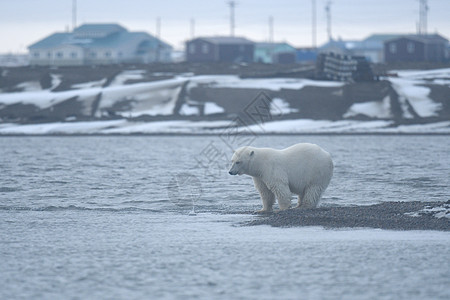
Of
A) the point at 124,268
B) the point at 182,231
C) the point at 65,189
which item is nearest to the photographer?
the point at 124,268

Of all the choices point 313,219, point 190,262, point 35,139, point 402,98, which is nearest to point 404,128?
point 402,98

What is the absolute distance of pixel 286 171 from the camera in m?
15.3

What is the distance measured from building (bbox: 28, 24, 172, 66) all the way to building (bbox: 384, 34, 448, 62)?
2907cm

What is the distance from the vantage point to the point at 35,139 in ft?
128

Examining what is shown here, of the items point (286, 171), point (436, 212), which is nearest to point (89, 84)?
point (286, 171)

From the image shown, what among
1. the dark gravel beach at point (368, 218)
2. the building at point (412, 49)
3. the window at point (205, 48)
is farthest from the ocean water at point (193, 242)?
the building at point (412, 49)

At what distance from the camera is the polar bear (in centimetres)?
1520

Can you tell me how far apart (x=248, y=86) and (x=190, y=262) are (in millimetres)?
39103

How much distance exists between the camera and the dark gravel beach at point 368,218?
13.3 metres

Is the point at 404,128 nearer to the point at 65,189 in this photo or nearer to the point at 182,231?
the point at 65,189

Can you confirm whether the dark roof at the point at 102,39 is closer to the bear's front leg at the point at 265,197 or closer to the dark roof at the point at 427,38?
the dark roof at the point at 427,38

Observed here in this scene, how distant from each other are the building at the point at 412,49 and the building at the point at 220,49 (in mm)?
16615

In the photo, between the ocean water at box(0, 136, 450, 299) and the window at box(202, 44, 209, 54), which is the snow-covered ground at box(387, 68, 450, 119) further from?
the window at box(202, 44, 209, 54)

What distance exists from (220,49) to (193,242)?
85.2m
